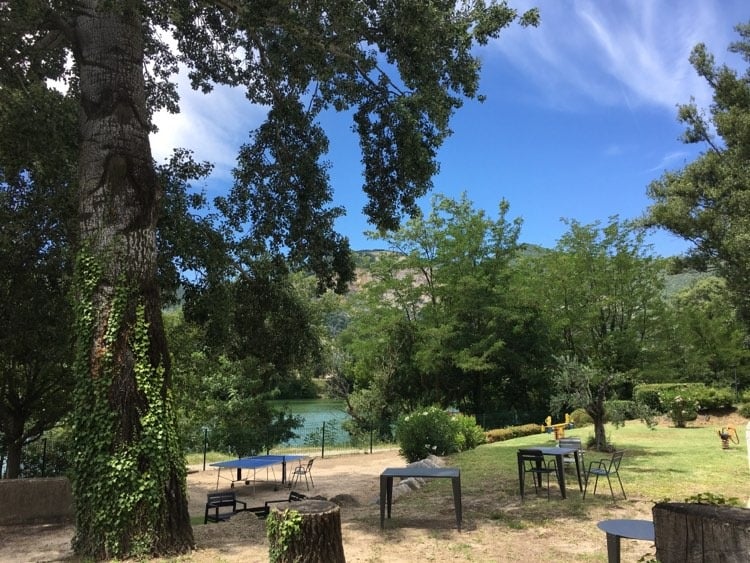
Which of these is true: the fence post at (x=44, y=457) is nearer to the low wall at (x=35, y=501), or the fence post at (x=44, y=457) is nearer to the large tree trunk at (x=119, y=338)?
the low wall at (x=35, y=501)

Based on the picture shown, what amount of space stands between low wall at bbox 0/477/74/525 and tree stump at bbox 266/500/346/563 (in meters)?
5.61

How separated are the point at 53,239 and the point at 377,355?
2310 centimetres

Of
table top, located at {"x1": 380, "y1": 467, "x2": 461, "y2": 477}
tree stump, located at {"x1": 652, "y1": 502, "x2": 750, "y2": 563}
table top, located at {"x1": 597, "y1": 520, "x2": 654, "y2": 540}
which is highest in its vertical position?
tree stump, located at {"x1": 652, "y1": 502, "x2": 750, "y2": 563}

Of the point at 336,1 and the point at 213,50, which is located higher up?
the point at 213,50

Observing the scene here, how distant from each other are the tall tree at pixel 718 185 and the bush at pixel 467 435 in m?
11.5

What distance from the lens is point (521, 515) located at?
806 cm

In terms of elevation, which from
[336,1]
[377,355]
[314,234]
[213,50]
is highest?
[213,50]

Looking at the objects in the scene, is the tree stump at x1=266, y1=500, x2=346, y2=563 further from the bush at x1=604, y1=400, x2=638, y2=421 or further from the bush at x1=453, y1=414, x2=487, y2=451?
the bush at x1=453, y1=414, x2=487, y2=451

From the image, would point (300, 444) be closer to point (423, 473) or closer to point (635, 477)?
point (635, 477)

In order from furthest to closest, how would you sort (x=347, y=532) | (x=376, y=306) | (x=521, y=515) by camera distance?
(x=376, y=306)
(x=521, y=515)
(x=347, y=532)

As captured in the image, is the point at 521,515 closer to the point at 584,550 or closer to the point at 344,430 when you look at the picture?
the point at 584,550

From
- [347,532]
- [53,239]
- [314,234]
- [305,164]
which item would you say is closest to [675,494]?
[347,532]

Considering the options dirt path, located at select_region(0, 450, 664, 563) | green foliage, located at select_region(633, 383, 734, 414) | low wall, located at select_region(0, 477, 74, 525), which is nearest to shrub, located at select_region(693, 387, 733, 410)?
green foliage, located at select_region(633, 383, 734, 414)

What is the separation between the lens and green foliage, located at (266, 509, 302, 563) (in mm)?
4938
